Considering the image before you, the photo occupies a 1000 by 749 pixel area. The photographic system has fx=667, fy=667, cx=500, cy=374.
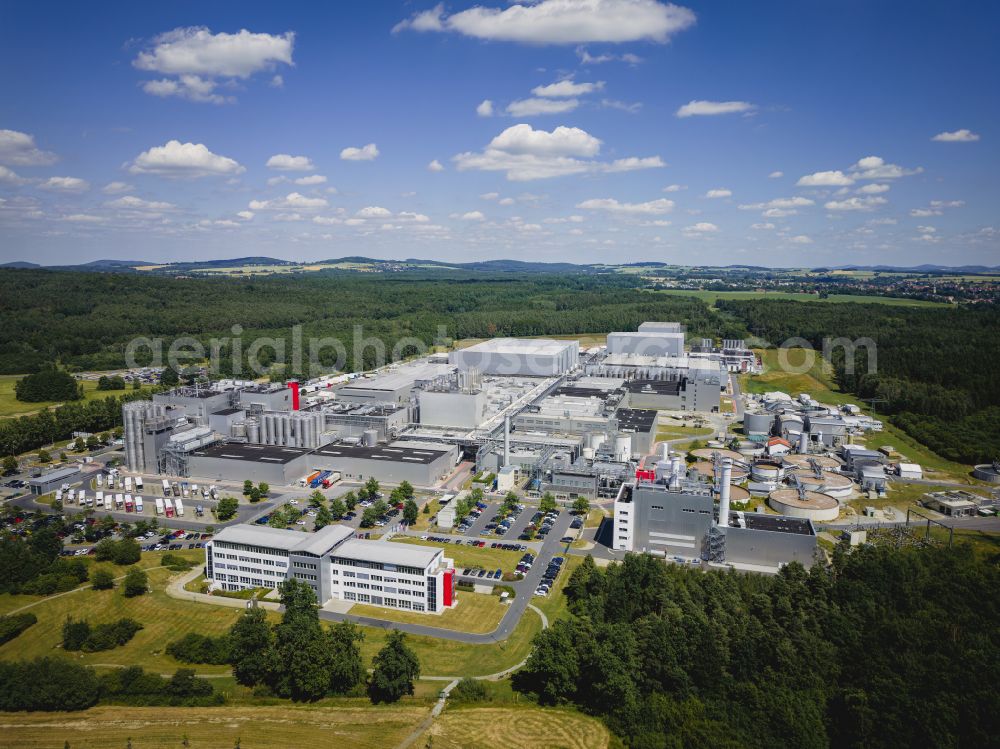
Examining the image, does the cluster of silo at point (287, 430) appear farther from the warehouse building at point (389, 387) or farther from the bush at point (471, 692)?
the bush at point (471, 692)

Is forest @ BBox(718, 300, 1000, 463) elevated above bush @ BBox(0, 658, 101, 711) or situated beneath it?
elevated above

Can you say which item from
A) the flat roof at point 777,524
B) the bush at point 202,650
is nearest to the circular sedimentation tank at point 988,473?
the flat roof at point 777,524

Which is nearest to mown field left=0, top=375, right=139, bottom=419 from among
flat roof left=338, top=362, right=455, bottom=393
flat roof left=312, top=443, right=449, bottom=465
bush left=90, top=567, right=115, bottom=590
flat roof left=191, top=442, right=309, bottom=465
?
flat roof left=338, top=362, right=455, bottom=393

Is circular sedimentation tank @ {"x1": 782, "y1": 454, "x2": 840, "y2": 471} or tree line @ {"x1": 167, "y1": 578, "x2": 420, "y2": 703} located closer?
tree line @ {"x1": 167, "y1": 578, "x2": 420, "y2": 703}

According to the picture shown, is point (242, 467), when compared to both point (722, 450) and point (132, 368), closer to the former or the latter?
point (722, 450)

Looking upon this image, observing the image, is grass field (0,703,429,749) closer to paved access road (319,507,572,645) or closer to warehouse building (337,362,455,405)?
paved access road (319,507,572,645)

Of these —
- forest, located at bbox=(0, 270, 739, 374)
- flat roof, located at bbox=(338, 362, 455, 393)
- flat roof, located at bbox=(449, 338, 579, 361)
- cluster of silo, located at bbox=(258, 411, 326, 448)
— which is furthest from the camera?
→ forest, located at bbox=(0, 270, 739, 374)

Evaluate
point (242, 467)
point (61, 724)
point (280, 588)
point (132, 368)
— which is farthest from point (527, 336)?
point (61, 724)
